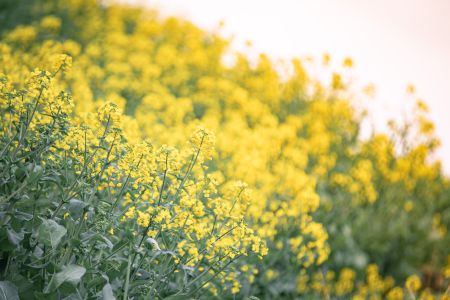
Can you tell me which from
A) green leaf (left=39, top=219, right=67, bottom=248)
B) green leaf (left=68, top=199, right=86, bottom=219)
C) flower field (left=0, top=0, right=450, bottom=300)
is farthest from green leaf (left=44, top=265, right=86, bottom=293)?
green leaf (left=68, top=199, right=86, bottom=219)

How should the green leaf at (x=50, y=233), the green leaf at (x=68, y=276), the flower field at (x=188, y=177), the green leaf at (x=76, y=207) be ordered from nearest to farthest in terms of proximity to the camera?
the green leaf at (x=68, y=276), the green leaf at (x=50, y=233), the green leaf at (x=76, y=207), the flower field at (x=188, y=177)

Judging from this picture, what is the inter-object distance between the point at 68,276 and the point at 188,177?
96 centimetres

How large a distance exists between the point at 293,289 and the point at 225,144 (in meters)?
1.42

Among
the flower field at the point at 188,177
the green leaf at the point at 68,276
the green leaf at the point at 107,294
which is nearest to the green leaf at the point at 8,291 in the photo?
the flower field at the point at 188,177

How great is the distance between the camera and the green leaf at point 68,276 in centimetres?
189

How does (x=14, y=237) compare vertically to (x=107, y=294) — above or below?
above

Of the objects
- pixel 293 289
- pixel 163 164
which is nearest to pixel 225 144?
pixel 293 289

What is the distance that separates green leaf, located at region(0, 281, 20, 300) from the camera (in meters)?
1.98

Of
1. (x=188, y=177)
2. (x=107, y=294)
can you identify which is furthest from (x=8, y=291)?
(x=188, y=177)

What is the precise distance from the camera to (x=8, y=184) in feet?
7.30

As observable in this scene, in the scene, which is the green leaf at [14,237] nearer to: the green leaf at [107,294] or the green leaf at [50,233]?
the green leaf at [50,233]

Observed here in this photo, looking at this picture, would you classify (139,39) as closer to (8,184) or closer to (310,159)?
(310,159)

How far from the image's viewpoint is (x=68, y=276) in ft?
Result: 6.28

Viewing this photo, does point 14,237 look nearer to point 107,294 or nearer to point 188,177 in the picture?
point 107,294
